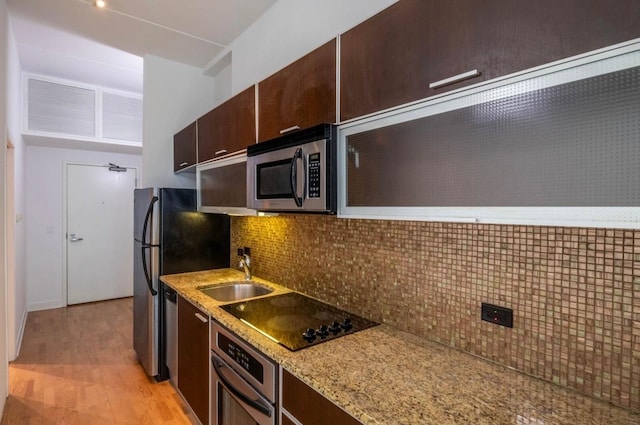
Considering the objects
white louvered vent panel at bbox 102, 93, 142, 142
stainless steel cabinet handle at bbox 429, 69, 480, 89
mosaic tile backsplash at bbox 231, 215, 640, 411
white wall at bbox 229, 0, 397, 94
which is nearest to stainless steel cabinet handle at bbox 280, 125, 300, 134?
white wall at bbox 229, 0, 397, 94

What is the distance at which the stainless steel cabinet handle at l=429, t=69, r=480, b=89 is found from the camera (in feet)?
3.02

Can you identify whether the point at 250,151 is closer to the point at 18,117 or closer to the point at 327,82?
the point at 327,82

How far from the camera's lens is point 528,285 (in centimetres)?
113

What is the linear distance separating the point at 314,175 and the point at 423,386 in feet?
2.87

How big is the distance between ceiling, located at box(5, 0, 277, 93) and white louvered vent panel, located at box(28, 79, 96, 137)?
314mm

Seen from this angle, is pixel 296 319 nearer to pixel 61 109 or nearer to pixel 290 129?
pixel 290 129

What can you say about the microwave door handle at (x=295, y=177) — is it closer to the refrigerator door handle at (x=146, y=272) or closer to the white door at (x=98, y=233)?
the refrigerator door handle at (x=146, y=272)

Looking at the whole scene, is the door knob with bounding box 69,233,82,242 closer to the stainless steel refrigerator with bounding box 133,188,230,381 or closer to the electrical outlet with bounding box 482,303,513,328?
the stainless steel refrigerator with bounding box 133,188,230,381

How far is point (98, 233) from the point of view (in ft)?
16.2

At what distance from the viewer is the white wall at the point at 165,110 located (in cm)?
317

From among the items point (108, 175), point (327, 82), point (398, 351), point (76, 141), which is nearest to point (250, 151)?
point (327, 82)

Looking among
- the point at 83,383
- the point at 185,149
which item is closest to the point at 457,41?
the point at 185,149

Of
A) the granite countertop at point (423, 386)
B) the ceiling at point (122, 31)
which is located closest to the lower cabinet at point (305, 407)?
the granite countertop at point (423, 386)

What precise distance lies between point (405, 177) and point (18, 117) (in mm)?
4265
